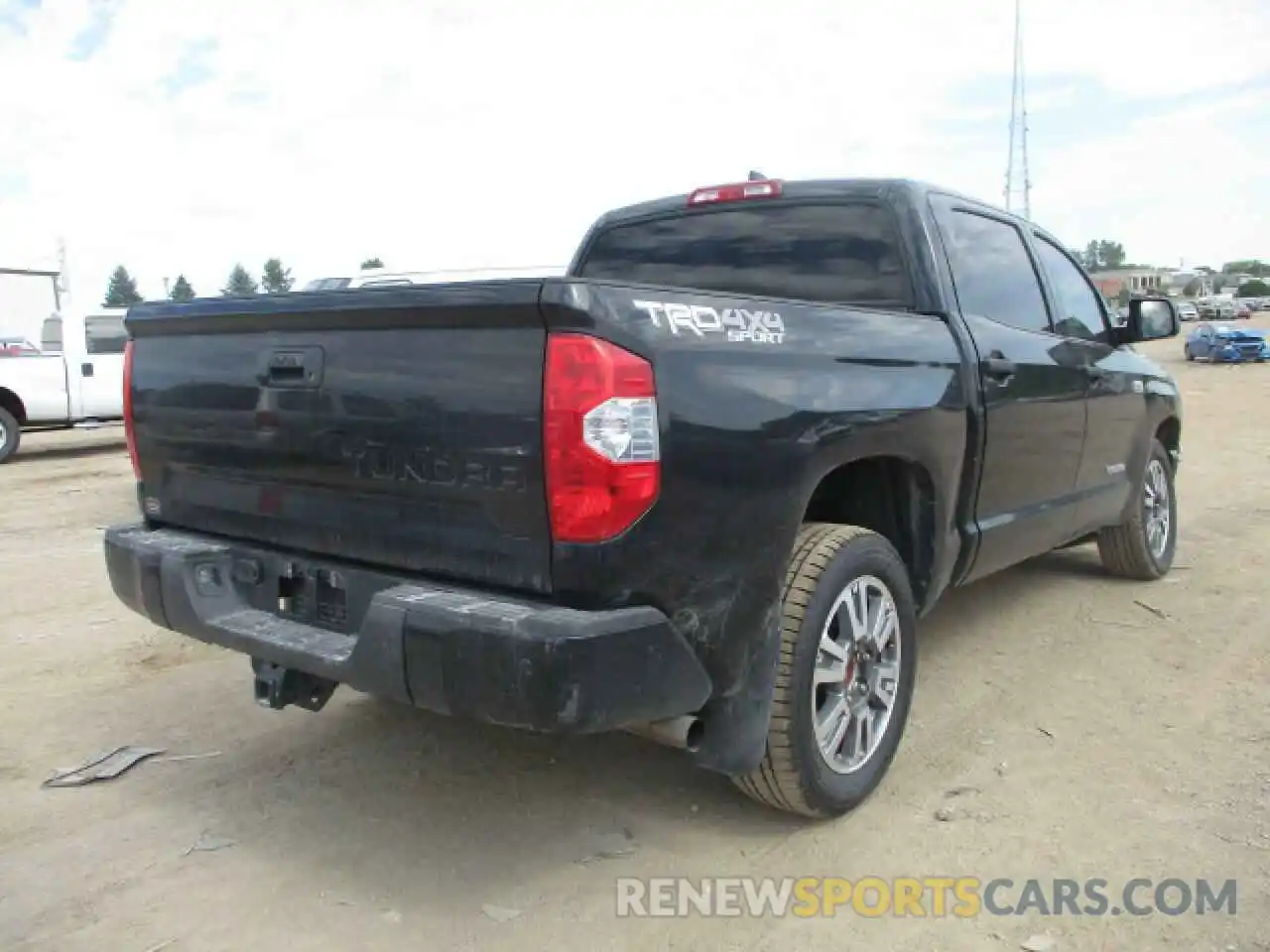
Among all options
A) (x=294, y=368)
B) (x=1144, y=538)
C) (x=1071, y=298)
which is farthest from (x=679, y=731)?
(x=1144, y=538)

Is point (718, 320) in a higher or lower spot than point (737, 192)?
lower

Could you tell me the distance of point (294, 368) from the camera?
9.65 feet

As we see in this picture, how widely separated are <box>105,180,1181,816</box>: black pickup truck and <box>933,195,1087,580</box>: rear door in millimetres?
25

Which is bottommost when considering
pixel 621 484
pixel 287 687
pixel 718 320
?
pixel 287 687

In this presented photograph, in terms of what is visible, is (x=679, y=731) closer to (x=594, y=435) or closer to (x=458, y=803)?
(x=594, y=435)

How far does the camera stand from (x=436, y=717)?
162 inches

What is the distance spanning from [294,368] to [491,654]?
1.06 m

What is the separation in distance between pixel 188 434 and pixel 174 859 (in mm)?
1245

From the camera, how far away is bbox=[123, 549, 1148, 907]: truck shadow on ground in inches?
120

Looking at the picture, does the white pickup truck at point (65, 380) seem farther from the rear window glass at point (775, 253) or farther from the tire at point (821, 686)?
the tire at point (821, 686)

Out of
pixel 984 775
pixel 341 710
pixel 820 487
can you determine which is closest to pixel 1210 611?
pixel 984 775

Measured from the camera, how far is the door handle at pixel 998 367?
393 centimetres

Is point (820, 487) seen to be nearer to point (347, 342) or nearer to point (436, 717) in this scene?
point (347, 342)

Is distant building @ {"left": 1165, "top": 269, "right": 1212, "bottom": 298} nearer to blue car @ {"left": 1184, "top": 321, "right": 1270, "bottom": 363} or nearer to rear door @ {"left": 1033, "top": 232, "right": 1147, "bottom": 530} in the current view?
blue car @ {"left": 1184, "top": 321, "right": 1270, "bottom": 363}
